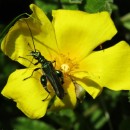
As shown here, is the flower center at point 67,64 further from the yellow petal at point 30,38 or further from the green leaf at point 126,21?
the green leaf at point 126,21

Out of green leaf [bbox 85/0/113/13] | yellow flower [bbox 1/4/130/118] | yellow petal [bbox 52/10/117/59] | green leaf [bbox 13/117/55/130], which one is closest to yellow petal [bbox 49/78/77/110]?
yellow flower [bbox 1/4/130/118]

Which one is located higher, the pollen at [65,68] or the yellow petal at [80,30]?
the yellow petal at [80,30]

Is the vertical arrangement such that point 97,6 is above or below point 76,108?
above

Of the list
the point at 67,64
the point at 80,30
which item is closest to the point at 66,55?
the point at 67,64

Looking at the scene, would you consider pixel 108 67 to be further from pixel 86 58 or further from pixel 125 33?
pixel 125 33

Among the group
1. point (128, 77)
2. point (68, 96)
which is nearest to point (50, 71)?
point (68, 96)

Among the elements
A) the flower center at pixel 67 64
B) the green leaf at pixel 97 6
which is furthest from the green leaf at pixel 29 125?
the green leaf at pixel 97 6

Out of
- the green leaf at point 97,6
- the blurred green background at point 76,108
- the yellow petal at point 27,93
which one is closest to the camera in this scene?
the yellow petal at point 27,93

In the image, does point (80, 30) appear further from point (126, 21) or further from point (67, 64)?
point (126, 21)

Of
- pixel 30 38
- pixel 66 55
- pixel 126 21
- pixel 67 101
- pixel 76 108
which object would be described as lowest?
pixel 76 108
